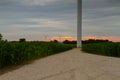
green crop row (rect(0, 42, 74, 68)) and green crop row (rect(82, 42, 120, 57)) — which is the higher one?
green crop row (rect(0, 42, 74, 68))

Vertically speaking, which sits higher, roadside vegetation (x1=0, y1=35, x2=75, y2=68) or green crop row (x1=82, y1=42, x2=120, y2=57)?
roadside vegetation (x1=0, y1=35, x2=75, y2=68)

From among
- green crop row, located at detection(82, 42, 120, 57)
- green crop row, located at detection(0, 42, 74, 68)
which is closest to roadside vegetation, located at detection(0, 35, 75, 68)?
green crop row, located at detection(0, 42, 74, 68)

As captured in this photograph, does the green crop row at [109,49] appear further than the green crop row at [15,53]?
Yes

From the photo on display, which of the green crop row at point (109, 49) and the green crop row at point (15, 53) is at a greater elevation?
the green crop row at point (15, 53)

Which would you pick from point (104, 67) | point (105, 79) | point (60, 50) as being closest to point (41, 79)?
point (105, 79)

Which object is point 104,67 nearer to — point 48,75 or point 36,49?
point 48,75

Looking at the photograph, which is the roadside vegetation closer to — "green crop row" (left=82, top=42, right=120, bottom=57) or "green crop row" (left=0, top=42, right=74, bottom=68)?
"green crop row" (left=0, top=42, right=74, bottom=68)

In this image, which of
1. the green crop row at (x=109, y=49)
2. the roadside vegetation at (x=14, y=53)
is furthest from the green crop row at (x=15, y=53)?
the green crop row at (x=109, y=49)

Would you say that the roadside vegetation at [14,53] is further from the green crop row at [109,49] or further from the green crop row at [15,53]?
the green crop row at [109,49]

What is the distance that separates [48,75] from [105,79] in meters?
2.41

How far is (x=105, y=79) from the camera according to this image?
12.4 meters

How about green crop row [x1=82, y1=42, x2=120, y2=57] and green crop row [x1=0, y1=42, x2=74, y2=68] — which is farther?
green crop row [x1=82, y1=42, x2=120, y2=57]

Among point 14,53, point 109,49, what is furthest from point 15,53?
point 109,49

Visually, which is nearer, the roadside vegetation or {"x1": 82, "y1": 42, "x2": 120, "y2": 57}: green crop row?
the roadside vegetation
